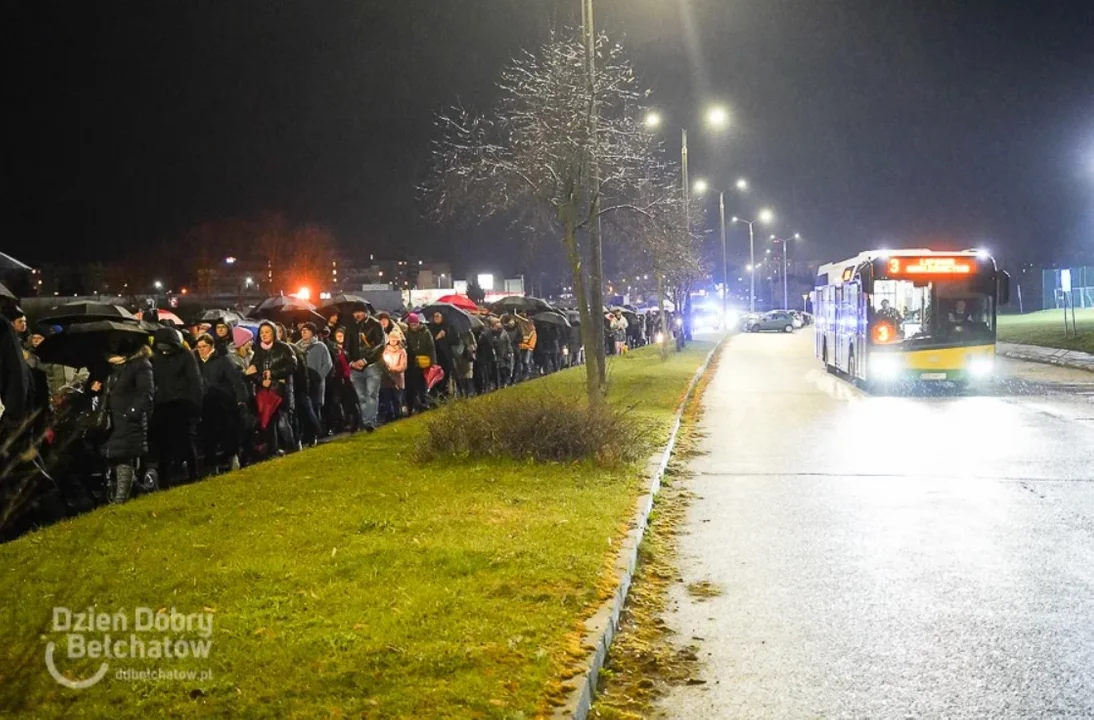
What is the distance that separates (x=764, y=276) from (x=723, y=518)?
382 ft

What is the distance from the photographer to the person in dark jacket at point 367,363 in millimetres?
14891

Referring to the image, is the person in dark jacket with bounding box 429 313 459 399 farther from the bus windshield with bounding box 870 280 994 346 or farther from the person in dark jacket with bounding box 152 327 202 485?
the bus windshield with bounding box 870 280 994 346

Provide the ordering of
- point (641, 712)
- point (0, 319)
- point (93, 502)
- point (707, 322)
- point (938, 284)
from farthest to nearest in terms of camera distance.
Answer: point (707, 322) → point (938, 284) → point (93, 502) → point (0, 319) → point (641, 712)

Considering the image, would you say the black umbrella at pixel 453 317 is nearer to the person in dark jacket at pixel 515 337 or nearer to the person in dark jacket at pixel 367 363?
the person in dark jacket at pixel 367 363

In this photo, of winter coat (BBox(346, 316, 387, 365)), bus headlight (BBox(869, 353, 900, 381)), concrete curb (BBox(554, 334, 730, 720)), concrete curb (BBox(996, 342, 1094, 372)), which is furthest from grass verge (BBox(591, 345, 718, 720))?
concrete curb (BBox(996, 342, 1094, 372))

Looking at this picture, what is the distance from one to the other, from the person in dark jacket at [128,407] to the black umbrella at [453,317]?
968 cm

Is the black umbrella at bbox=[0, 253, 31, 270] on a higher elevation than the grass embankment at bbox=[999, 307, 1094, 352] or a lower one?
higher

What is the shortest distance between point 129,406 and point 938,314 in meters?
16.8

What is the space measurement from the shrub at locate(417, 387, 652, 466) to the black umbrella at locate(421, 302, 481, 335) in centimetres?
737

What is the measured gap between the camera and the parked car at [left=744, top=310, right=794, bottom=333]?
67.4 metres

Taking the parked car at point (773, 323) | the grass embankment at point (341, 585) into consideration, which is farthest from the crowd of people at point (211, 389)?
the parked car at point (773, 323)

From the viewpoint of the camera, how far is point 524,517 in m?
8.77

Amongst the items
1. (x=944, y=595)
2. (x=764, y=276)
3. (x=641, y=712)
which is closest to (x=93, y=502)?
(x=641, y=712)

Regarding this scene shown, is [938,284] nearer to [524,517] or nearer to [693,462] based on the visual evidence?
[693,462]
